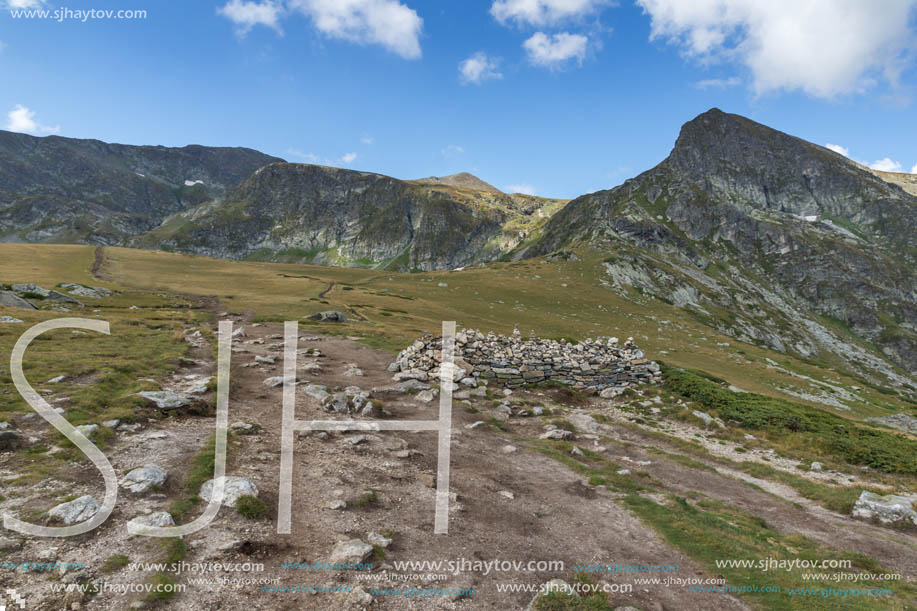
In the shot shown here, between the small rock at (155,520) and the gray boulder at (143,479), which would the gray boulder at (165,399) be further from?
the small rock at (155,520)

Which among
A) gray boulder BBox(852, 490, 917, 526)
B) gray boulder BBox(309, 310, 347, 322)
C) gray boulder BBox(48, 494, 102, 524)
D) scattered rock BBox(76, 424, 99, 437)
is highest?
scattered rock BBox(76, 424, 99, 437)

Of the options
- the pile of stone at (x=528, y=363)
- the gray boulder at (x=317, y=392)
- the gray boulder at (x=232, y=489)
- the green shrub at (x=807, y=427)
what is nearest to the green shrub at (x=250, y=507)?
the gray boulder at (x=232, y=489)

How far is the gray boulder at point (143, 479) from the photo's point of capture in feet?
34.0

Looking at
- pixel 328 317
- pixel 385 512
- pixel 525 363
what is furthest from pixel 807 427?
pixel 328 317

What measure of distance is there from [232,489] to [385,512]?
Answer: 14.3ft

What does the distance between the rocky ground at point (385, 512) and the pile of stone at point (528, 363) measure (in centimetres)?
617

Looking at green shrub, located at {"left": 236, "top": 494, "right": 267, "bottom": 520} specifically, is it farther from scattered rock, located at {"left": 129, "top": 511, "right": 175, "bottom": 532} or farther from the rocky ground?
scattered rock, located at {"left": 129, "top": 511, "right": 175, "bottom": 532}

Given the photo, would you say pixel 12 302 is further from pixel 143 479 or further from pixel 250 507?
pixel 250 507

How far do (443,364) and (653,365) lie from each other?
17962mm

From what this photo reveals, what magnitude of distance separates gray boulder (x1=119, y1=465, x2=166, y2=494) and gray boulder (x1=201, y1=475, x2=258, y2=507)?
1197 mm

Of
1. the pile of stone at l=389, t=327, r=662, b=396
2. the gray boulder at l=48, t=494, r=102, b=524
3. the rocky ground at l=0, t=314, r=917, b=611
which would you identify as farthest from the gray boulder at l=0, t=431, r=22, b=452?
the pile of stone at l=389, t=327, r=662, b=396

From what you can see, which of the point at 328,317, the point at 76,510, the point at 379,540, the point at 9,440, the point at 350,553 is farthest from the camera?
the point at 328,317

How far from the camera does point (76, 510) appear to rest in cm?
898

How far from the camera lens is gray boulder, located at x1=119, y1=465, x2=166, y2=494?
408 inches
